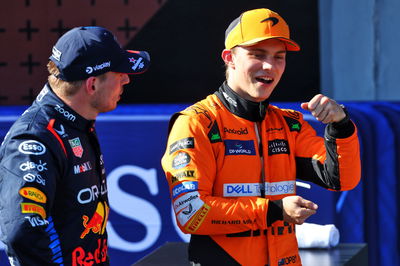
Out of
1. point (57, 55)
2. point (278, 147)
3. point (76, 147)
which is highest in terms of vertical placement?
point (57, 55)

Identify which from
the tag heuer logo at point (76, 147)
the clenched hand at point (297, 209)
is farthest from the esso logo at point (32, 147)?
the clenched hand at point (297, 209)

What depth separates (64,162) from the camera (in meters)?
2.37

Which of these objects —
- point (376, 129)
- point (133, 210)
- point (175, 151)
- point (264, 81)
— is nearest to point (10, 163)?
point (175, 151)

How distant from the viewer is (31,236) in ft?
7.26

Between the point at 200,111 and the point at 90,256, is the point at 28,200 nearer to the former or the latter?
the point at 90,256

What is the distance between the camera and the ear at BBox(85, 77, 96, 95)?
2493mm

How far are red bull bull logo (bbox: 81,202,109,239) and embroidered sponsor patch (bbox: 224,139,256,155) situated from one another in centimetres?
46

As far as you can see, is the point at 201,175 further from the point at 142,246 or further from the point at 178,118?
the point at 142,246

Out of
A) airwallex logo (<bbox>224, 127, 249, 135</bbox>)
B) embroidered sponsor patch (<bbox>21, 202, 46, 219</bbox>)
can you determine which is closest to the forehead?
airwallex logo (<bbox>224, 127, 249, 135</bbox>)

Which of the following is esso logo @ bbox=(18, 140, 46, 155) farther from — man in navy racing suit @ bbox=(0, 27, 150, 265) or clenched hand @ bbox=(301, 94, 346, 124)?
clenched hand @ bbox=(301, 94, 346, 124)

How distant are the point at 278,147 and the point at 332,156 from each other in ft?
0.63

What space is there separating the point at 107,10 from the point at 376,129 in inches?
88.2

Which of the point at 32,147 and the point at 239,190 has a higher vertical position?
the point at 32,147

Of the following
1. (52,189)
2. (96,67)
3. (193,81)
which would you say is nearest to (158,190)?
(193,81)
